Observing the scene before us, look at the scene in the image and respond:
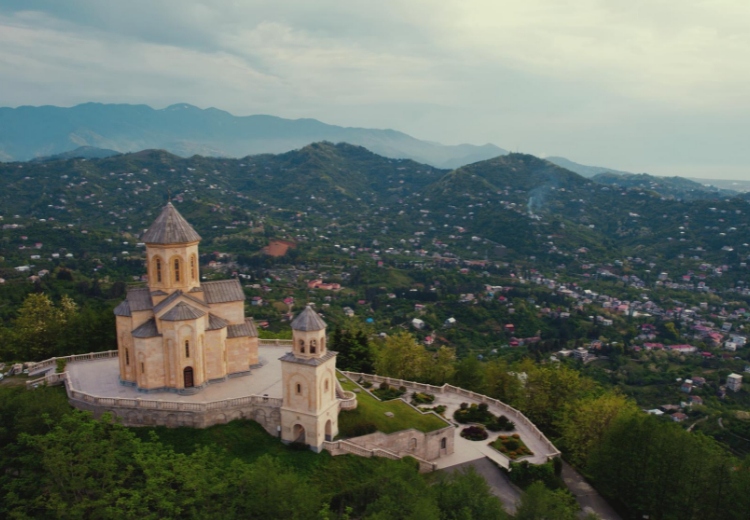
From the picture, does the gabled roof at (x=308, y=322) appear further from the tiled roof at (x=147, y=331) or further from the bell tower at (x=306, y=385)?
the tiled roof at (x=147, y=331)

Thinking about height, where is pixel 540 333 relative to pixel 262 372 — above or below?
below

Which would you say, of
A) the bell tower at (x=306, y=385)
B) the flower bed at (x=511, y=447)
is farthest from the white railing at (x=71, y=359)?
the flower bed at (x=511, y=447)

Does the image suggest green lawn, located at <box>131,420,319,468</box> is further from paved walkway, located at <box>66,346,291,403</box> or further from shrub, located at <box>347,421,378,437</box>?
shrub, located at <box>347,421,378,437</box>

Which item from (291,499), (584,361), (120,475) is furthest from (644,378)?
(120,475)

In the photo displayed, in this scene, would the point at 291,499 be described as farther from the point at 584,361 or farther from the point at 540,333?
the point at 540,333

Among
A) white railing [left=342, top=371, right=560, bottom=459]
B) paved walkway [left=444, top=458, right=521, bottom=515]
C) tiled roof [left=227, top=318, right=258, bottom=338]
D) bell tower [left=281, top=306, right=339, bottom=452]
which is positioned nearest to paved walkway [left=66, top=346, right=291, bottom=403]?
bell tower [left=281, top=306, right=339, bottom=452]

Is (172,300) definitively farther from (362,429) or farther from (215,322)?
(362,429)
